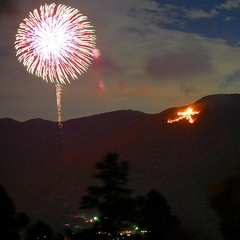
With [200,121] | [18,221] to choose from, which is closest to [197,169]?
[200,121]

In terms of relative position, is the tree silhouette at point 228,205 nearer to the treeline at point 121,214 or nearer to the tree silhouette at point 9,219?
the treeline at point 121,214

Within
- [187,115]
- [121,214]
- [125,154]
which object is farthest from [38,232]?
[187,115]

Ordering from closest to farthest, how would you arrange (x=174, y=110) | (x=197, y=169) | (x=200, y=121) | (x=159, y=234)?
1. (x=159, y=234)
2. (x=197, y=169)
3. (x=200, y=121)
4. (x=174, y=110)

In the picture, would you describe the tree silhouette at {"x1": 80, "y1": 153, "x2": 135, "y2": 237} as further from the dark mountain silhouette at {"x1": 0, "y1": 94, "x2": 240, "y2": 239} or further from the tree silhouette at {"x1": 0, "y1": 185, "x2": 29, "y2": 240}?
the dark mountain silhouette at {"x1": 0, "y1": 94, "x2": 240, "y2": 239}

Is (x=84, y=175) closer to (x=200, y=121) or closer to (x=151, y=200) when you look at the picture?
(x=200, y=121)

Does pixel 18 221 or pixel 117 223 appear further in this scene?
pixel 117 223

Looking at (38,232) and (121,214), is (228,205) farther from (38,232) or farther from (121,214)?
(38,232)

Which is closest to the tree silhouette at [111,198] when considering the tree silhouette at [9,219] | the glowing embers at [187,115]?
the tree silhouette at [9,219]
